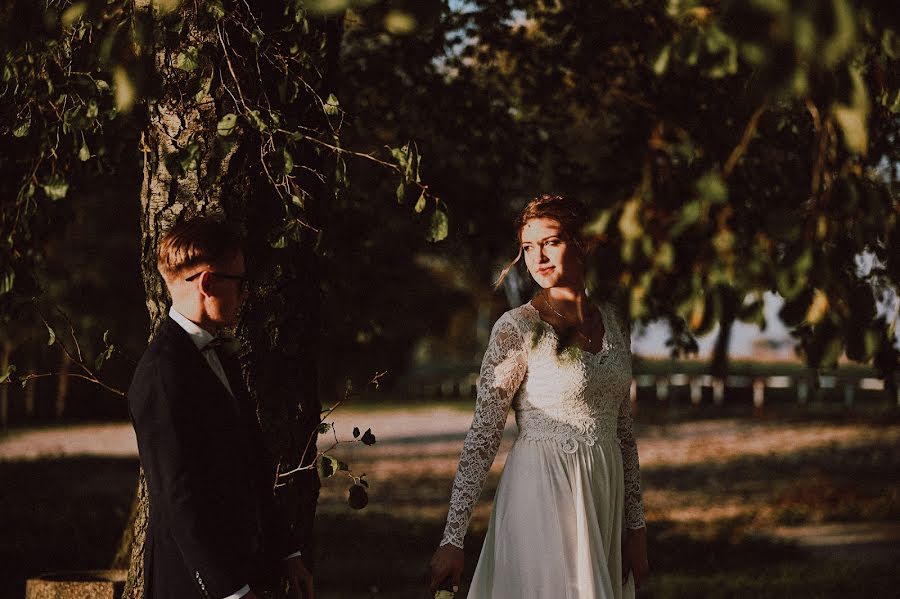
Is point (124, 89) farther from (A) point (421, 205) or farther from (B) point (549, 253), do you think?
(B) point (549, 253)

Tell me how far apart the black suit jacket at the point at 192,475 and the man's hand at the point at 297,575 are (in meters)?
0.23

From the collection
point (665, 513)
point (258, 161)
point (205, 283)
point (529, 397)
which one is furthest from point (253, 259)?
point (665, 513)

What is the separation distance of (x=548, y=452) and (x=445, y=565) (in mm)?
501

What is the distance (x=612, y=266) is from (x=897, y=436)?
18.9m

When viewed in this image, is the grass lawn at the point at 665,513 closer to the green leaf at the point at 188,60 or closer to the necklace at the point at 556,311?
the necklace at the point at 556,311

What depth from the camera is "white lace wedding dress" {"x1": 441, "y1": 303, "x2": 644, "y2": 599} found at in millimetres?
3537

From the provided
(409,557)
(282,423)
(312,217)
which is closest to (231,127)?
(312,217)

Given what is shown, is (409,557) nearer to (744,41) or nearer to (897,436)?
(744,41)

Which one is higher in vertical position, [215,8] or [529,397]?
[215,8]

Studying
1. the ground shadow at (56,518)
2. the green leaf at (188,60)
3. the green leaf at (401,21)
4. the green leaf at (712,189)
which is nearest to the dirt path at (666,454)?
the ground shadow at (56,518)

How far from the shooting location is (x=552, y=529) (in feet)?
11.7

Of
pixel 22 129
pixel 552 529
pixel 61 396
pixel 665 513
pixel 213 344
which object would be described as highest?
pixel 22 129

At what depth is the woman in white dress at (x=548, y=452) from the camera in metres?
3.54

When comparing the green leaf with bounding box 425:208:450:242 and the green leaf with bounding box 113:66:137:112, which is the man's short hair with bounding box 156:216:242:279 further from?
the green leaf with bounding box 425:208:450:242
